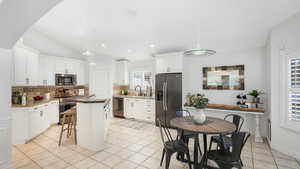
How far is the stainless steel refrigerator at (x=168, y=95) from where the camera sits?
4.30 m

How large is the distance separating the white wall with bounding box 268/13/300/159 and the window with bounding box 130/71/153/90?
13.0 ft

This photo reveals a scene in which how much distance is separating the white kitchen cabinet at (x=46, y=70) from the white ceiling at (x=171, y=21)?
1.24 meters

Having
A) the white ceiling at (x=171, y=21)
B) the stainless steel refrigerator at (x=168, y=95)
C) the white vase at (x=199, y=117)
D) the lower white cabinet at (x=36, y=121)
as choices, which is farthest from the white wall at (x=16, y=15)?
the stainless steel refrigerator at (x=168, y=95)

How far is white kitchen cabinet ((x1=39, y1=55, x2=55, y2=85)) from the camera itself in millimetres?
4766

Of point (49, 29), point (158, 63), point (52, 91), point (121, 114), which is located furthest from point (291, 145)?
point (52, 91)

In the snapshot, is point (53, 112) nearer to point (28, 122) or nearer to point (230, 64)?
point (28, 122)

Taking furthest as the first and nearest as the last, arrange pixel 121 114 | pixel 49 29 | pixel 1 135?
pixel 121 114
pixel 49 29
pixel 1 135

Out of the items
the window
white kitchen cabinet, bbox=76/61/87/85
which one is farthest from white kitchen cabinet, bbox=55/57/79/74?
the window

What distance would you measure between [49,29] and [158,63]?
132 inches

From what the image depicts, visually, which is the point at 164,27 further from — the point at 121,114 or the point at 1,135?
the point at 121,114

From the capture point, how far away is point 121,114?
234 inches

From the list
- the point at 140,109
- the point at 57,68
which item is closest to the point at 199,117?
the point at 140,109

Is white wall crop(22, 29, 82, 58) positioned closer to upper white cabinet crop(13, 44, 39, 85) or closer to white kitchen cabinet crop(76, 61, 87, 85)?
upper white cabinet crop(13, 44, 39, 85)

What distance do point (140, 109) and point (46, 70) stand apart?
3689mm
